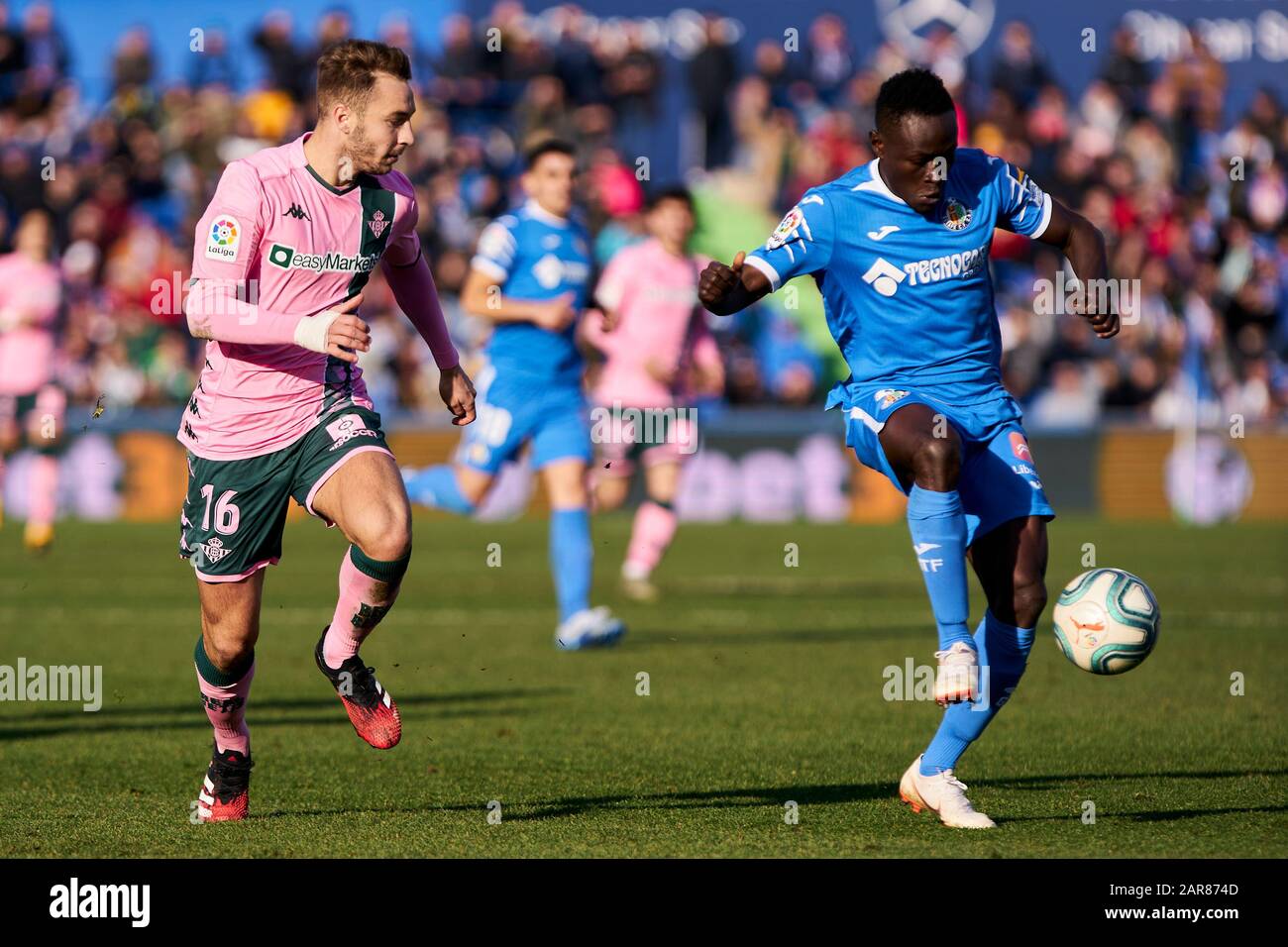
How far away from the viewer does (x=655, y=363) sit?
1515cm

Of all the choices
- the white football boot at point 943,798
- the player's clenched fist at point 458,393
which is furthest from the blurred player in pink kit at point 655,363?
the white football boot at point 943,798

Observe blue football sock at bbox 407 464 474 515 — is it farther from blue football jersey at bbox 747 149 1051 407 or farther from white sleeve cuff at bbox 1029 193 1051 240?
white sleeve cuff at bbox 1029 193 1051 240

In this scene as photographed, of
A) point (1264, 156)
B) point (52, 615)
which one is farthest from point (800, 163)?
point (52, 615)

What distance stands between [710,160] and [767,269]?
19912 millimetres

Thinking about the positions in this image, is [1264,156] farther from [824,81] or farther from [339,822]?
[339,822]

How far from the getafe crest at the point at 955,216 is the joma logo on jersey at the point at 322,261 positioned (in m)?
1.91

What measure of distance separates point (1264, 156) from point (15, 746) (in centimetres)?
2102

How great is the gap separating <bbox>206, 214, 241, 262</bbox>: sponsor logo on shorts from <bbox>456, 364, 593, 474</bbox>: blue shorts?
225 inches

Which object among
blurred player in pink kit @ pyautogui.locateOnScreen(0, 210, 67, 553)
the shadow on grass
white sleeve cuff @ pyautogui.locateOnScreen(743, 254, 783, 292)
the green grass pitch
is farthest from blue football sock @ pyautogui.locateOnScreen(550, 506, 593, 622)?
blurred player in pink kit @ pyautogui.locateOnScreen(0, 210, 67, 553)

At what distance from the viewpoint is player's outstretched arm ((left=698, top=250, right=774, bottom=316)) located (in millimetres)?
6027

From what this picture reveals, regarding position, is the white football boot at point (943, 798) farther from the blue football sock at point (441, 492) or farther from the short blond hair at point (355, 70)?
the blue football sock at point (441, 492)

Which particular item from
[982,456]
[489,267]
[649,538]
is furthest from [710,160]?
[982,456]

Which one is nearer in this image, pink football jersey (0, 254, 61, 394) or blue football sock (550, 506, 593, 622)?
blue football sock (550, 506, 593, 622)

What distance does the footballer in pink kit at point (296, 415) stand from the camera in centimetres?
609
